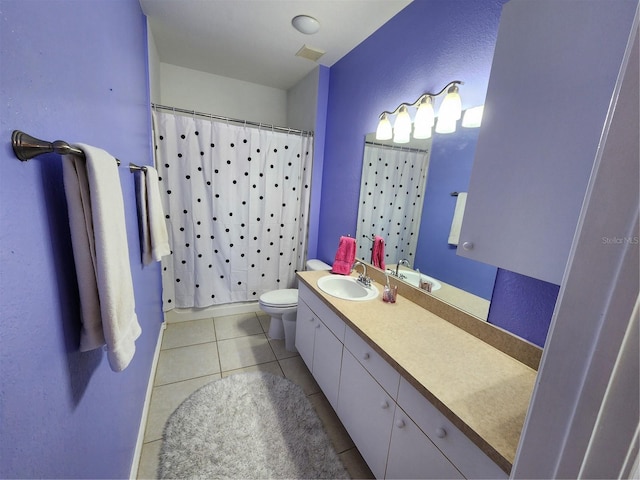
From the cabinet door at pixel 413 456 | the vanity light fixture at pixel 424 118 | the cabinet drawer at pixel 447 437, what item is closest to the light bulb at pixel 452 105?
the vanity light fixture at pixel 424 118

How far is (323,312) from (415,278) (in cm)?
61

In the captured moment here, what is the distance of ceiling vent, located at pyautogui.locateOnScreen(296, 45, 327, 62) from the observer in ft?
6.85

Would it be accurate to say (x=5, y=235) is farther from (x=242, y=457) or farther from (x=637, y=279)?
(x=242, y=457)

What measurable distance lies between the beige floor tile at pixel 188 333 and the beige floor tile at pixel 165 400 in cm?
48

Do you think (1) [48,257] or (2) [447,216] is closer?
(1) [48,257]

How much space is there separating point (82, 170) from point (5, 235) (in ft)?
0.74

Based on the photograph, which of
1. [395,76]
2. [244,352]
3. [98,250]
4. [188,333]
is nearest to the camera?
[98,250]

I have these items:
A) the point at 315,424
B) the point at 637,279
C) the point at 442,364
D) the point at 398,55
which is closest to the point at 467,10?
the point at 398,55

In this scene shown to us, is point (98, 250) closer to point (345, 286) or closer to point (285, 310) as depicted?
point (345, 286)

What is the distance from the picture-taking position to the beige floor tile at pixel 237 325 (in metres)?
2.38

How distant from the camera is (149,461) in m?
1.28

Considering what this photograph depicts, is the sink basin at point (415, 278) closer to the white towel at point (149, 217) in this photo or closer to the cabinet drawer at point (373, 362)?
the cabinet drawer at point (373, 362)

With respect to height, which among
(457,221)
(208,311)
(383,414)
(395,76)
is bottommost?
(208,311)

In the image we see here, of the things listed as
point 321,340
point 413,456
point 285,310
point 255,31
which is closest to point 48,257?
point 413,456
